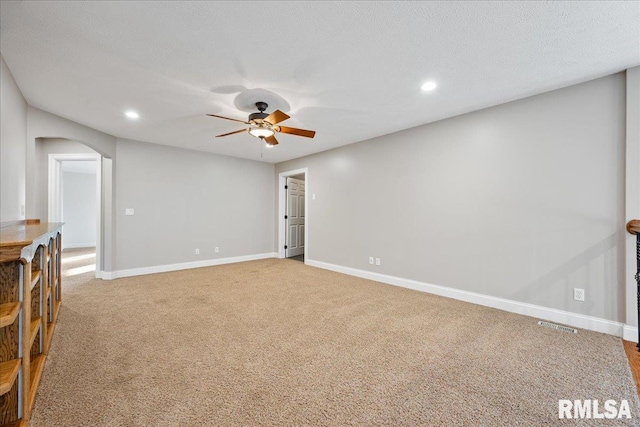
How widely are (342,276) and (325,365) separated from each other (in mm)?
2871

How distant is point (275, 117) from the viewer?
9.02 feet

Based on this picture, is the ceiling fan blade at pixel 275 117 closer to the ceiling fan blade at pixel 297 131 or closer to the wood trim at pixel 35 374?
the ceiling fan blade at pixel 297 131

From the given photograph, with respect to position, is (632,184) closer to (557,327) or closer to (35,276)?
(557,327)

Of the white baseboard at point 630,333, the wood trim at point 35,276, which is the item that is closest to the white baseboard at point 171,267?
the wood trim at point 35,276

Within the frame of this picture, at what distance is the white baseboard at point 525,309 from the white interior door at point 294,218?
113 inches

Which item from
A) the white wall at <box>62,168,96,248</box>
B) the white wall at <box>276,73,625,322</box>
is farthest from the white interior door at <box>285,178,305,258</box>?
the white wall at <box>62,168,96,248</box>

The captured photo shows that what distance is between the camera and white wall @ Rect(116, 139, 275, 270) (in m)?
4.78

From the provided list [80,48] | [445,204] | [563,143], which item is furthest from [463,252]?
[80,48]

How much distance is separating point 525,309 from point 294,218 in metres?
5.12

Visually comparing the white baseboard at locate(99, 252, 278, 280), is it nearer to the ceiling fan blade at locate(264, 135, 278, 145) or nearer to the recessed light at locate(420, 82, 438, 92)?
the ceiling fan blade at locate(264, 135, 278, 145)

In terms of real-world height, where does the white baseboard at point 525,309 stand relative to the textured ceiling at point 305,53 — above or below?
below

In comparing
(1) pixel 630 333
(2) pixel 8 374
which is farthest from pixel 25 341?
(1) pixel 630 333

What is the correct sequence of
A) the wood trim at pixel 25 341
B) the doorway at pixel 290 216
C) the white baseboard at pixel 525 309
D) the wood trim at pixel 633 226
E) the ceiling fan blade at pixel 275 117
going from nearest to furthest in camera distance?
the wood trim at pixel 25 341 < the wood trim at pixel 633 226 < the white baseboard at pixel 525 309 < the ceiling fan blade at pixel 275 117 < the doorway at pixel 290 216

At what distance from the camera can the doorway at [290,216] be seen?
6.73m
